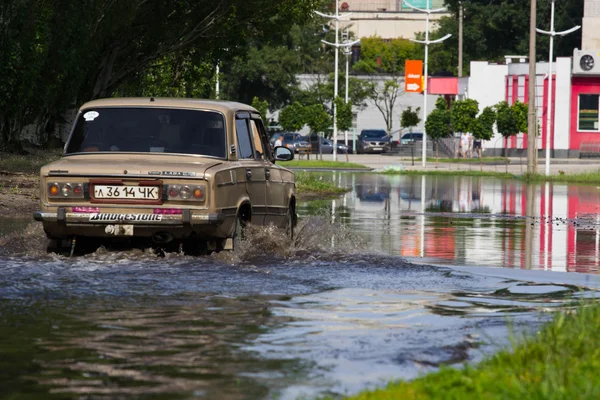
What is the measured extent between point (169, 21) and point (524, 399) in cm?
3478

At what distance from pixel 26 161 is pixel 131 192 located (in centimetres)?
2156

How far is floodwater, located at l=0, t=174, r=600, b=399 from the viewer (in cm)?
717

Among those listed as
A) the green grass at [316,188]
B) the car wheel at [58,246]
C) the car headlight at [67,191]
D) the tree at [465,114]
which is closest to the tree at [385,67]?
the tree at [465,114]

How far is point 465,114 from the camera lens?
65750mm

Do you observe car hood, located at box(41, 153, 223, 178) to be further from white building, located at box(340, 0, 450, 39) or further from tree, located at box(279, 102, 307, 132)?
white building, located at box(340, 0, 450, 39)

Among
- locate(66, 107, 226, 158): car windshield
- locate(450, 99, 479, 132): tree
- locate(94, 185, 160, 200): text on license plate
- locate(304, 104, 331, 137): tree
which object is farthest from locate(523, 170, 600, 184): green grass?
locate(94, 185, 160, 200): text on license plate

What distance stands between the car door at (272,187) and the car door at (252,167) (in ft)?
0.45

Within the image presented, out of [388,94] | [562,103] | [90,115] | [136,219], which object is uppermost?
[388,94]

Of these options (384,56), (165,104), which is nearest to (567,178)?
(165,104)

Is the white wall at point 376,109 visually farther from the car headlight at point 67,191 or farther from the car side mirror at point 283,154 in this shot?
the car headlight at point 67,191

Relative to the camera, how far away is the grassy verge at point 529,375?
6.11 metres

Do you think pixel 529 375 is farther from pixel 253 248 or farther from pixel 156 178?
pixel 253 248

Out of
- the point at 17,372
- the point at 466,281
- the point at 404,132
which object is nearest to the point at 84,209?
the point at 466,281

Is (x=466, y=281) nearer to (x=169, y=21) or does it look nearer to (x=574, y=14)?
(x=169, y=21)
